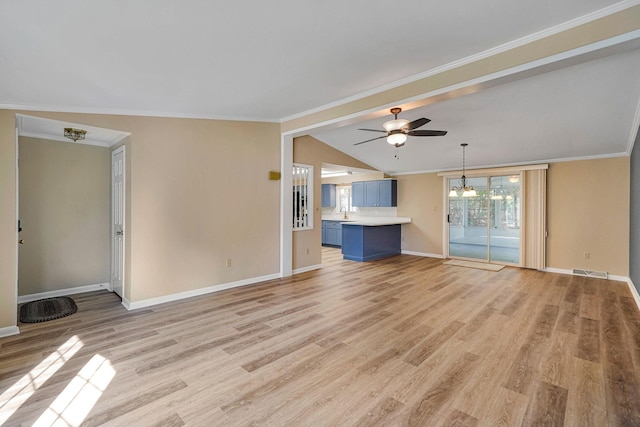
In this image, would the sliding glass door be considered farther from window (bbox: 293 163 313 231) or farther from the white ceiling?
window (bbox: 293 163 313 231)

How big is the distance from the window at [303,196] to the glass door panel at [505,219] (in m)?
4.36

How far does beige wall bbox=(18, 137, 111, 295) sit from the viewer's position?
4.08 metres

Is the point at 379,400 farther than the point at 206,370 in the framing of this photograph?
No

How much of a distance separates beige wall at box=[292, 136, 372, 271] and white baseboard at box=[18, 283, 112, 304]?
10.4ft

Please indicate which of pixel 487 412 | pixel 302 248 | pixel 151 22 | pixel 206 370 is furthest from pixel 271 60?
pixel 302 248

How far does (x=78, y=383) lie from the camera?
2.25 meters

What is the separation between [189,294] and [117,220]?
5.24ft

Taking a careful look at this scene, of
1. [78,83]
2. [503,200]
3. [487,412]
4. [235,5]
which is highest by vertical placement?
[235,5]

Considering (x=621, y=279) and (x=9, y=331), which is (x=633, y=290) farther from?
(x=9, y=331)

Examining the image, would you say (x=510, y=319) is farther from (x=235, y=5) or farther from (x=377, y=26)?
(x=235, y=5)

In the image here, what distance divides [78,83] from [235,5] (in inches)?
77.7

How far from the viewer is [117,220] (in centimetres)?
446

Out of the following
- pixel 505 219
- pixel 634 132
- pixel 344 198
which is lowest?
pixel 505 219

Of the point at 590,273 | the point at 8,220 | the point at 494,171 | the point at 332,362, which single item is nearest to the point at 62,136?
the point at 8,220
